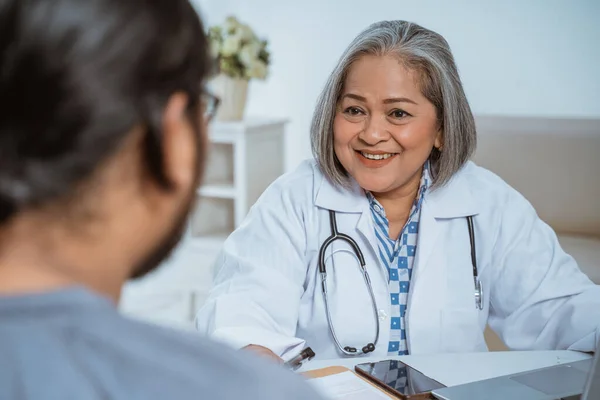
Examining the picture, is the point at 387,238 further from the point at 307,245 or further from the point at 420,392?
the point at 420,392

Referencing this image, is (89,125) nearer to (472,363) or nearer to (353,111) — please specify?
(472,363)

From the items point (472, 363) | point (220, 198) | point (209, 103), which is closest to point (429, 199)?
point (472, 363)

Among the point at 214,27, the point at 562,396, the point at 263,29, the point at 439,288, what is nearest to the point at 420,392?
the point at 562,396

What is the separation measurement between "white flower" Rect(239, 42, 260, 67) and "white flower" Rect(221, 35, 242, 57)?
32 millimetres

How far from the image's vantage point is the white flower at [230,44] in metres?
2.95

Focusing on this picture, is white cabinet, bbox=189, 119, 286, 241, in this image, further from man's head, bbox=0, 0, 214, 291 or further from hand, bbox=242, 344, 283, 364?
man's head, bbox=0, 0, 214, 291

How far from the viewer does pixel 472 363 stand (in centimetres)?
121

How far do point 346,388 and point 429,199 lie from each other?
1.96ft

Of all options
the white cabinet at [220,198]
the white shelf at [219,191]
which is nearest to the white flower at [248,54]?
the white cabinet at [220,198]

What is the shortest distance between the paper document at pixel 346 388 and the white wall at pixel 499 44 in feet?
7.19

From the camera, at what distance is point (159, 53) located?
0.46m

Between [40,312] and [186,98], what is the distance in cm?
18

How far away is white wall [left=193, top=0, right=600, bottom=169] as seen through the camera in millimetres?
2920

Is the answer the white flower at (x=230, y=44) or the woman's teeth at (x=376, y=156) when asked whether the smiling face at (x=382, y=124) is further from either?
the white flower at (x=230, y=44)
